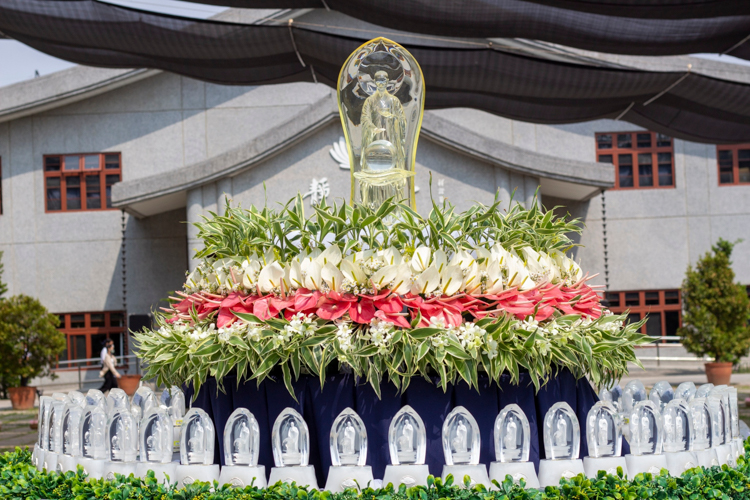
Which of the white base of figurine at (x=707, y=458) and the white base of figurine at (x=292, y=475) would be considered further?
the white base of figurine at (x=707, y=458)

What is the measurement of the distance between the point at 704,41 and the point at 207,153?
13.8 meters

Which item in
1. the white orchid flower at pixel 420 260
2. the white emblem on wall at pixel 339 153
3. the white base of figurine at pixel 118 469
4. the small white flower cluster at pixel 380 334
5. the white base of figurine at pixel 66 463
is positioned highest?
the white emblem on wall at pixel 339 153

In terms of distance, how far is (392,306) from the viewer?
2.58m

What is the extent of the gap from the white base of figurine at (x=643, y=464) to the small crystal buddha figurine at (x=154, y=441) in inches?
58.9

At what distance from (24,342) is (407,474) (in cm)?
1313

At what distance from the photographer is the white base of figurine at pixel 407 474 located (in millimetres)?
2354

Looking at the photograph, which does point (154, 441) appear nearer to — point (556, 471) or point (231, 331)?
point (231, 331)

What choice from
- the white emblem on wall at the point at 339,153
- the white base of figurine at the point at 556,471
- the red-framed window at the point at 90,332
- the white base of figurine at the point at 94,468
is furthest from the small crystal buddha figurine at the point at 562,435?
the red-framed window at the point at 90,332

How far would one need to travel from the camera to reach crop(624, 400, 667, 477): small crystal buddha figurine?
2498 mm

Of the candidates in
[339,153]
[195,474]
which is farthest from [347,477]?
[339,153]

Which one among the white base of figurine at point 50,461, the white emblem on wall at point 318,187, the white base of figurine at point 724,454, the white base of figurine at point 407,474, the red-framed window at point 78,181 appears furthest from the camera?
the red-framed window at point 78,181

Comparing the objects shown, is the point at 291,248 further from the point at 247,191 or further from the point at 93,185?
the point at 93,185

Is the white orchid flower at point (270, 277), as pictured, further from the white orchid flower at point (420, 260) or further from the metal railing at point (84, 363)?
the metal railing at point (84, 363)

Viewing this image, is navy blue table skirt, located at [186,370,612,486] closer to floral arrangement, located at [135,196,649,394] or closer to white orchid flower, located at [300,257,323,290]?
floral arrangement, located at [135,196,649,394]
